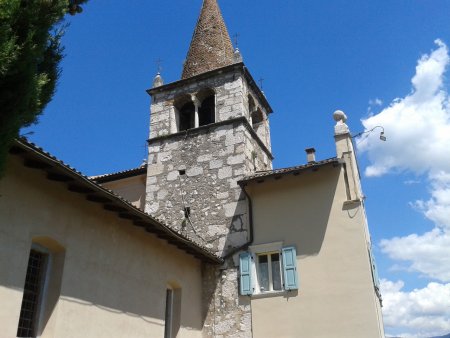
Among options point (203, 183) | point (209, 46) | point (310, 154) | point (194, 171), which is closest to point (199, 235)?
point (203, 183)

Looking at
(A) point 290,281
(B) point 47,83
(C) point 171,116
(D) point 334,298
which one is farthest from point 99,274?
(C) point 171,116

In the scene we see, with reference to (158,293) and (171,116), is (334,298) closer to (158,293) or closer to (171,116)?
(158,293)

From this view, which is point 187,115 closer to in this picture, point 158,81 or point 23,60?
point 158,81

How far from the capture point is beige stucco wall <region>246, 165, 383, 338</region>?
34.8ft

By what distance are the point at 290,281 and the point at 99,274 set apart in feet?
15.9

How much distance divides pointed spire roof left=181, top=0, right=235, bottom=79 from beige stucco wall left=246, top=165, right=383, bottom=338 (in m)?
5.87

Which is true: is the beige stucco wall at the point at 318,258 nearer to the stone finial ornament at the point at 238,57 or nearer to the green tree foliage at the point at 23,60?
the stone finial ornament at the point at 238,57

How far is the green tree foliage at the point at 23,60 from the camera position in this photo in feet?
15.9

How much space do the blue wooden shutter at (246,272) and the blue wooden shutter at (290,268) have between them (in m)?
0.91

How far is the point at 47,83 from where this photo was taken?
584 cm

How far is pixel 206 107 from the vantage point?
15.7 metres

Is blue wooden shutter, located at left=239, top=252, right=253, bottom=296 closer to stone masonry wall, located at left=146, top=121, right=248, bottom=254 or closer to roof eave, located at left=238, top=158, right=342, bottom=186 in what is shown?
stone masonry wall, located at left=146, top=121, right=248, bottom=254

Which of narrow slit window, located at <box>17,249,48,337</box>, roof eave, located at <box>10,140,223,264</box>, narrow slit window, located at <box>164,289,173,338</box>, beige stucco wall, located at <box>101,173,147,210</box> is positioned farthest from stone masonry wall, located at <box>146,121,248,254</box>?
narrow slit window, located at <box>17,249,48,337</box>

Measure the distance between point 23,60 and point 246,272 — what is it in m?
8.17
